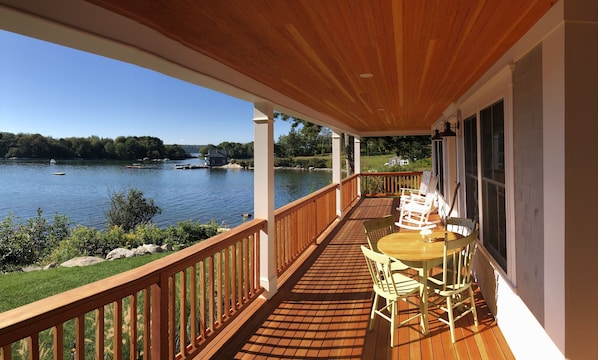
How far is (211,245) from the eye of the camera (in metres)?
2.70

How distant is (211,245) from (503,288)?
2.35 metres

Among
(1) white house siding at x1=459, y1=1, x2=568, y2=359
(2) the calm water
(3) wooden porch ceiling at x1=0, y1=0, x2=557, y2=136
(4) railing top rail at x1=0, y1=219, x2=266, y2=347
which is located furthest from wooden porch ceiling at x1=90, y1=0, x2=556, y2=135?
(2) the calm water

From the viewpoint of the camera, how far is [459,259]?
272cm

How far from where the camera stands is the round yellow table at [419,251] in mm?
2771

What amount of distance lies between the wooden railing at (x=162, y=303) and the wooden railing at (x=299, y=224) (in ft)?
0.05

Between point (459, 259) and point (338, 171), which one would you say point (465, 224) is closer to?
point (459, 259)

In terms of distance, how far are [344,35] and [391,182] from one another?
10096mm

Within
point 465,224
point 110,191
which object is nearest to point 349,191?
point 465,224

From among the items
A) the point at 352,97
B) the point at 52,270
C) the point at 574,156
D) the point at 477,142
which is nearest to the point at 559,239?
the point at 574,156

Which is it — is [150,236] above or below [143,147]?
below

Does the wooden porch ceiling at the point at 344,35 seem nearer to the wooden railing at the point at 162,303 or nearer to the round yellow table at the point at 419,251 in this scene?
the wooden railing at the point at 162,303

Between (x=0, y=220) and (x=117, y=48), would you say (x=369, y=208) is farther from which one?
(x=0, y=220)

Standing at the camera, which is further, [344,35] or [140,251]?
[140,251]

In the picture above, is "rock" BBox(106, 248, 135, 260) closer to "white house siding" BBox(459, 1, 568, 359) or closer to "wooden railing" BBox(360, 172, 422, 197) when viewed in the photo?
"wooden railing" BBox(360, 172, 422, 197)
